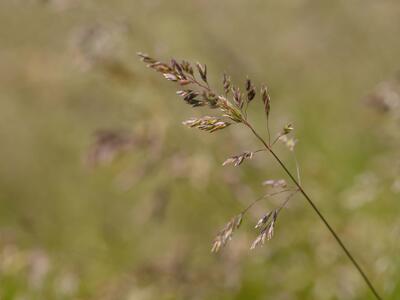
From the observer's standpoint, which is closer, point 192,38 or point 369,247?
point 369,247

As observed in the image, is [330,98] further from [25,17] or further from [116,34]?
[25,17]

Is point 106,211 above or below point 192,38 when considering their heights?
below

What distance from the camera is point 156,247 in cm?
407

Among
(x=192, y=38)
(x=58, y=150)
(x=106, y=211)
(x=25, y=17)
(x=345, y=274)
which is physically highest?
(x=25, y=17)

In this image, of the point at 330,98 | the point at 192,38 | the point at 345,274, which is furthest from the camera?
the point at 330,98

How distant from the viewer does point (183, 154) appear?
10.0 ft

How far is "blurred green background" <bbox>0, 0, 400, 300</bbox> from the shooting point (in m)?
2.88

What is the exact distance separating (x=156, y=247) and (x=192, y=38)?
4.42 feet

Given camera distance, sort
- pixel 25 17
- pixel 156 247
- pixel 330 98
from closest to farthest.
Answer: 1. pixel 156 247
2. pixel 330 98
3. pixel 25 17

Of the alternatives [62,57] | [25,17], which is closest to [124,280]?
[62,57]

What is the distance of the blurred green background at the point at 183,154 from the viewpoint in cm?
288

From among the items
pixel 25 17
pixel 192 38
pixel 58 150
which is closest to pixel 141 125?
pixel 192 38

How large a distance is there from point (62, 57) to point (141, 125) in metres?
3.37

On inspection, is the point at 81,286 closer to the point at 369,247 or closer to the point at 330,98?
the point at 369,247
